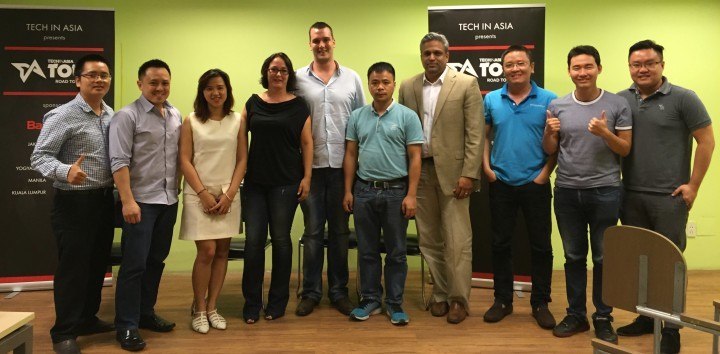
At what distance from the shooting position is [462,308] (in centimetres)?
348

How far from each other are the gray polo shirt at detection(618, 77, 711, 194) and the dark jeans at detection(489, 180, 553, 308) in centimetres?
57

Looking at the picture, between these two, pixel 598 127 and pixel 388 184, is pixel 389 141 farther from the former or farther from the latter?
pixel 598 127

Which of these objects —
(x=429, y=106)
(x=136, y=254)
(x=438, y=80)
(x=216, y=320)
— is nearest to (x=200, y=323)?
(x=216, y=320)

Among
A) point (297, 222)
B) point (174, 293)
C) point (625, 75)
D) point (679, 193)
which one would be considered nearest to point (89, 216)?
point (174, 293)

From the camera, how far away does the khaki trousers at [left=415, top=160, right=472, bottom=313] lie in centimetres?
344

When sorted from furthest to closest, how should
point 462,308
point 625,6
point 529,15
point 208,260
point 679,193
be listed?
1. point 625,6
2. point 529,15
3. point 462,308
4. point 208,260
5. point 679,193

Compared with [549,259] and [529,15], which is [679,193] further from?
[529,15]

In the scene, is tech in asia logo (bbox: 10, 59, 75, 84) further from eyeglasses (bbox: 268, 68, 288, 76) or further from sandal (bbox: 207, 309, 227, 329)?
sandal (bbox: 207, 309, 227, 329)

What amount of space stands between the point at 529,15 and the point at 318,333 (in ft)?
9.29

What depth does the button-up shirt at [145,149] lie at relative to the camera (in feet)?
9.39

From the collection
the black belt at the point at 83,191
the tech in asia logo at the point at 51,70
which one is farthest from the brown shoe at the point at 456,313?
the tech in asia logo at the point at 51,70

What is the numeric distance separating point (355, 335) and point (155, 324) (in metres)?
1.24

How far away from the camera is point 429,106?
11.3 ft

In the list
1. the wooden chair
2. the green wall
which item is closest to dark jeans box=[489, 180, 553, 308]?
the wooden chair
